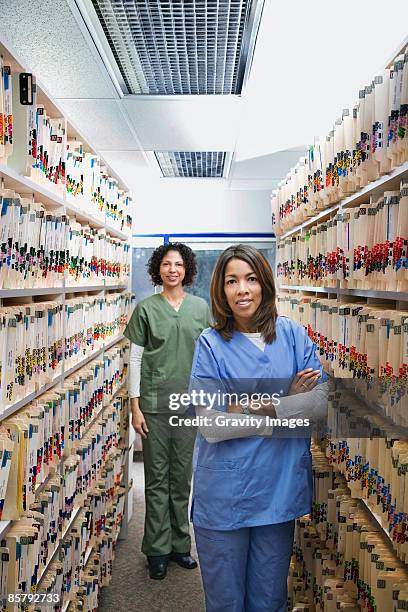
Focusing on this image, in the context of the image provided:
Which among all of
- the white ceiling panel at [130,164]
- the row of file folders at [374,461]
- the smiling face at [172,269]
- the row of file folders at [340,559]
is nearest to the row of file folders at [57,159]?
the smiling face at [172,269]

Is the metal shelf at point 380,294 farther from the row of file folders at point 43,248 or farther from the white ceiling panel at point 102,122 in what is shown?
the white ceiling panel at point 102,122

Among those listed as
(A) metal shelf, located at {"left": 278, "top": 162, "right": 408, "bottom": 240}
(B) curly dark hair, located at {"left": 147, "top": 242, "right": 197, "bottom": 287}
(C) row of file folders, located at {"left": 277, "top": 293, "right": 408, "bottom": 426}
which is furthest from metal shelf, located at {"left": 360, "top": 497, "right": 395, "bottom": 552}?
(B) curly dark hair, located at {"left": 147, "top": 242, "right": 197, "bottom": 287}

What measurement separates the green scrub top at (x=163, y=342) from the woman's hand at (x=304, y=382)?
56.7 inches

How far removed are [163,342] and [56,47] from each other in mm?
1486

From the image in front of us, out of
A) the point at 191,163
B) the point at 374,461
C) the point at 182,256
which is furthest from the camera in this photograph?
the point at 191,163

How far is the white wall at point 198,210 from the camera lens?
222 inches

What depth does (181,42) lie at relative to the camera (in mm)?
2527

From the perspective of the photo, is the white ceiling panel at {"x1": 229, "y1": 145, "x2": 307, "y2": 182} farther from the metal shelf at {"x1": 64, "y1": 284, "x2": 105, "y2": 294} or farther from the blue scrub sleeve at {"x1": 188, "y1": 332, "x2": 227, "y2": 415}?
the blue scrub sleeve at {"x1": 188, "y1": 332, "x2": 227, "y2": 415}

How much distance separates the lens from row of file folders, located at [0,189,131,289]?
162 centimetres

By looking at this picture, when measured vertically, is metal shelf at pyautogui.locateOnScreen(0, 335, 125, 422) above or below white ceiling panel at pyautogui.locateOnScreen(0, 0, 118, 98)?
below

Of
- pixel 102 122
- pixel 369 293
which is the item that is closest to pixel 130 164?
pixel 102 122

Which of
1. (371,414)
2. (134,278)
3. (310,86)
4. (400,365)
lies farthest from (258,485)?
(134,278)

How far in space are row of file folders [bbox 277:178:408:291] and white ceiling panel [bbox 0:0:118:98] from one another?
1.10 m

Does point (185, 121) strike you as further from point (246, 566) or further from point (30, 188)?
point (246, 566)
